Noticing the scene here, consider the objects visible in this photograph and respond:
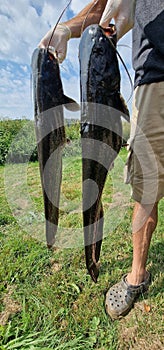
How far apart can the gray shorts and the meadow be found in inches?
17.8

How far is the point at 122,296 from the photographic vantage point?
7.99 ft

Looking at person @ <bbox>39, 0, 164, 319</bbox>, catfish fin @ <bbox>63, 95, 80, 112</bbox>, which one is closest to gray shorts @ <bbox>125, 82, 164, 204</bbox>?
person @ <bbox>39, 0, 164, 319</bbox>

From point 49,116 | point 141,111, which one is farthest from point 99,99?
point 141,111

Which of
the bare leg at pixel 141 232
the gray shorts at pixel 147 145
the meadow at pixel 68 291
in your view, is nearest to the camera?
the gray shorts at pixel 147 145

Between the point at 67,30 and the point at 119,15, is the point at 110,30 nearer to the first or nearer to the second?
the point at 119,15

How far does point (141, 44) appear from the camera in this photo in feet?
5.97

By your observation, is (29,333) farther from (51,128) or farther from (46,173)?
(51,128)

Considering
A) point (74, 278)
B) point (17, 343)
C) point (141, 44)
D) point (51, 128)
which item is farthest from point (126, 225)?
point (51, 128)

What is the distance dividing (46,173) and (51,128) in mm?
205

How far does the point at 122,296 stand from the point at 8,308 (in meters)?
0.94

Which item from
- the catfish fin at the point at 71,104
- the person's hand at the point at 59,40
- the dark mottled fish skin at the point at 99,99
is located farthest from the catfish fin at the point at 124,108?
the person's hand at the point at 59,40

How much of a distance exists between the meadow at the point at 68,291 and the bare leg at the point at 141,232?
8.7 inches

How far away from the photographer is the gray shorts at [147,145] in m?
1.89

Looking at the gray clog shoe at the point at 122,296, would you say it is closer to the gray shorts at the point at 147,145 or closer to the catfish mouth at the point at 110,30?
the gray shorts at the point at 147,145
